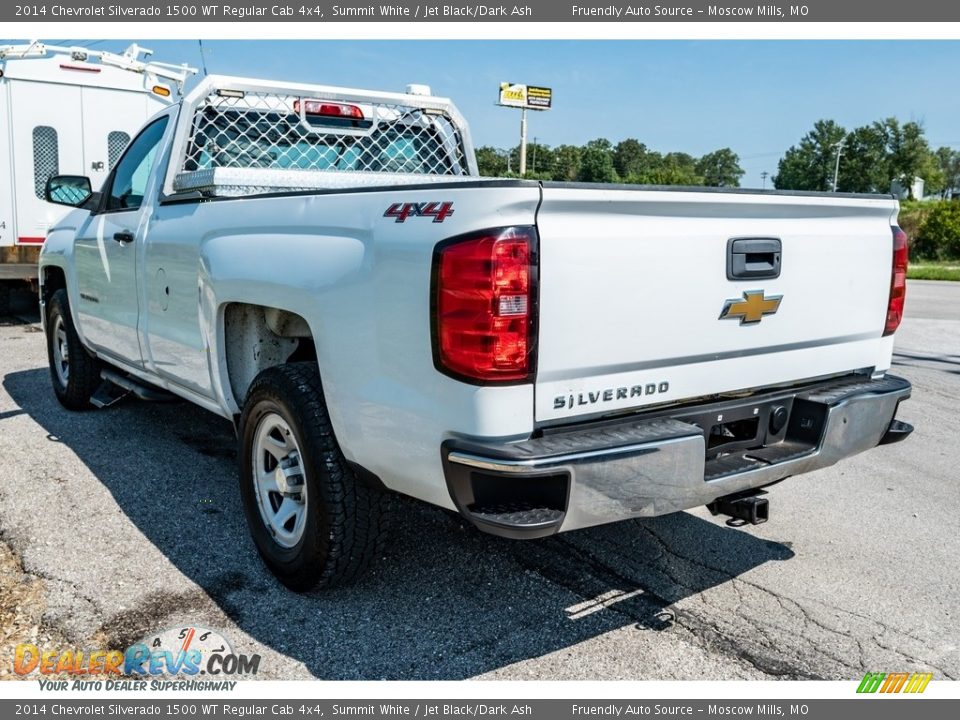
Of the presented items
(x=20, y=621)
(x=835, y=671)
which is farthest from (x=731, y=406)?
(x=20, y=621)

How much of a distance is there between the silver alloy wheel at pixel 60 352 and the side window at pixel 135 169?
1.43 m

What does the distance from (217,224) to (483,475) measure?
1.98m

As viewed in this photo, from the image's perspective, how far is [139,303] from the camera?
4809 millimetres

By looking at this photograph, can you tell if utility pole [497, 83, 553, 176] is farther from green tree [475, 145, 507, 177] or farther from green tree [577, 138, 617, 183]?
green tree [475, 145, 507, 177]

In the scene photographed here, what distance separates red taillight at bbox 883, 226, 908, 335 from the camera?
3.68 metres

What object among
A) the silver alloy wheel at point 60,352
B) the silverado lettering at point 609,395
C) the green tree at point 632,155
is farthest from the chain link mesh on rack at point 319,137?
the green tree at point 632,155

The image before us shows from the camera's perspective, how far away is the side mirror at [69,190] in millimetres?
5703

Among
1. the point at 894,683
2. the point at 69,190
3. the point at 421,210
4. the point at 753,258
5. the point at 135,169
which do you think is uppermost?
the point at 135,169

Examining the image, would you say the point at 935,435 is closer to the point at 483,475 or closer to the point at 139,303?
the point at 483,475

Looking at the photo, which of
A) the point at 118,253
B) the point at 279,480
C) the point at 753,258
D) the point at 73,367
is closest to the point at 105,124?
the point at 73,367

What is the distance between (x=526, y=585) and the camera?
3.59 m

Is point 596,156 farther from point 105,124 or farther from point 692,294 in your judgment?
point 692,294

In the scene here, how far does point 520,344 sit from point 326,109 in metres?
3.09

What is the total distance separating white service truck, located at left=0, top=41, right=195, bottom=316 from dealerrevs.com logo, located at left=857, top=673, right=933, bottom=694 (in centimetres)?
1031
